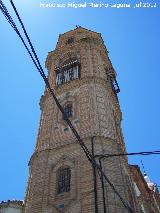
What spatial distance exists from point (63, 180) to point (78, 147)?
1885 mm

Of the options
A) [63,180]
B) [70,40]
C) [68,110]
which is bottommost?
[63,180]

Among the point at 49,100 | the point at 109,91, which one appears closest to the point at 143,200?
the point at 109,91

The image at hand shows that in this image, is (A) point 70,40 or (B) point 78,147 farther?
(A) point 70,40

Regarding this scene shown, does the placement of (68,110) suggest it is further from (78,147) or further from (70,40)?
(70,40)

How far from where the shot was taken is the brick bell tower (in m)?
15.3

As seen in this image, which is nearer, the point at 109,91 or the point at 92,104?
the point at 92,104

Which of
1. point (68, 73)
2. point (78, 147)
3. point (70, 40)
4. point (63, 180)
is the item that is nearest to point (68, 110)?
point (78, 147)

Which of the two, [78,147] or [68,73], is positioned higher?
[68,73]

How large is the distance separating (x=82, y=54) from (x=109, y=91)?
4933mm

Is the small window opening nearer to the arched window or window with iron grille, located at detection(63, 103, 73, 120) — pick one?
window with iron grille, located at detection(63, 103, 73, 120)

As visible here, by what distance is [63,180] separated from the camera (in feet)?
55.4

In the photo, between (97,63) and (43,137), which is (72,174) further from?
(97,63)

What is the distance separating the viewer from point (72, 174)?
16.6 metres

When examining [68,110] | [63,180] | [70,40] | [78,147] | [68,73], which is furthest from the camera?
[70,40]
